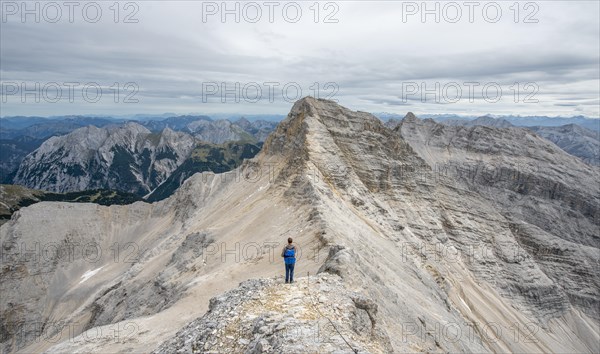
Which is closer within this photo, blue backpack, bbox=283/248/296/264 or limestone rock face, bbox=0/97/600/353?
limestone rock face, bbox=0/97/600/353

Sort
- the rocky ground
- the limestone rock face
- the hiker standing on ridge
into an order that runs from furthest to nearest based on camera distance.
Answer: the hiker standing on ridge, the limestone rock face, the rocky ground

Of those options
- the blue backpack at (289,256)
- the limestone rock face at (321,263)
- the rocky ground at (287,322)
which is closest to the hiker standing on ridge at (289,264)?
the blue backpack at (289,256)

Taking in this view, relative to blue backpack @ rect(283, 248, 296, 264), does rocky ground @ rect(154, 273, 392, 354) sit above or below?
below

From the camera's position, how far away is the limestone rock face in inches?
845

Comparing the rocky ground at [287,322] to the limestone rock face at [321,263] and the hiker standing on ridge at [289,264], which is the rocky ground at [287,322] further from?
the hiker standing on ridge at [289,264]

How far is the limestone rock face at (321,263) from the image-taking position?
21469 mm

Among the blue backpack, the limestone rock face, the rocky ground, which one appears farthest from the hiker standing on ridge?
the limestone rock face

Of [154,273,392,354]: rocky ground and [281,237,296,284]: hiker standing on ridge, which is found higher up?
[281,237,296,284]: hiker standing on ridge

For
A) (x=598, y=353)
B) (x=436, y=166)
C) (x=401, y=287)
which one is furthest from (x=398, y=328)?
(x=436, y=166)

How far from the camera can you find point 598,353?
88.9 meters

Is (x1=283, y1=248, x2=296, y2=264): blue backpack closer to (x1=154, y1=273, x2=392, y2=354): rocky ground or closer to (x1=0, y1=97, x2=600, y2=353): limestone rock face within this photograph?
(x1=154, y1=273, x2=392, y2=354): rocky ground

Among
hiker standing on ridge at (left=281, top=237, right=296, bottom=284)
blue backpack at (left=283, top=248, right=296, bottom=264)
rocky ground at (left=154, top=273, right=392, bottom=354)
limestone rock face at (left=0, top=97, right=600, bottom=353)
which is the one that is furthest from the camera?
blue backpack at (left=283, top=248, right=296, bottom=264)

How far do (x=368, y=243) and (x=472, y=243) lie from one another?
5396 centimetres

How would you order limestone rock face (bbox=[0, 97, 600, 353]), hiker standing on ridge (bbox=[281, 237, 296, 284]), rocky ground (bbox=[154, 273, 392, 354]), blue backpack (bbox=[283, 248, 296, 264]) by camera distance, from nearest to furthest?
1. rocky ground (bbox=[154, 273, 392, 354])
2. limestone rock face (bbox=[0, 97, 600, 353])
3. hiker standing on ridge (bbox=[281, 237, 296, 284])
4. blue backpack (bbox=[283, 248, 296, 264])
